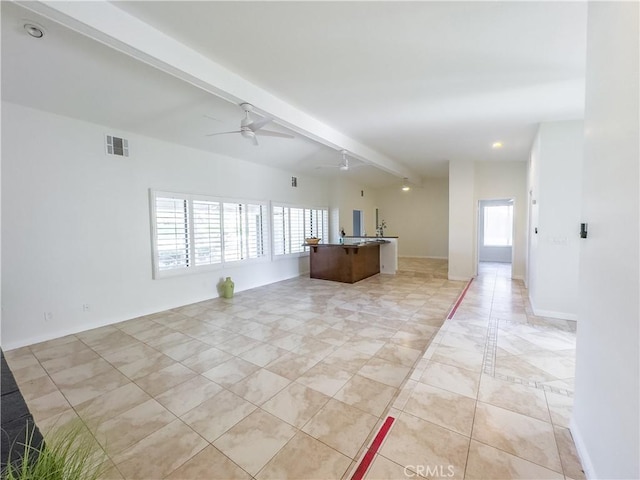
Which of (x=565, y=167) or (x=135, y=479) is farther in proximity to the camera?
(x=565, y=167)

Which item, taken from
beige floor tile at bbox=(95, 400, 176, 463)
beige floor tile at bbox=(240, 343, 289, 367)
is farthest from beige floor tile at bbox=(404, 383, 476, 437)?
beige floor tile at bbox=(95, 400, 176, 463)

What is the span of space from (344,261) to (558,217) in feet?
13.5

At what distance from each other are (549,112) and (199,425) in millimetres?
5448

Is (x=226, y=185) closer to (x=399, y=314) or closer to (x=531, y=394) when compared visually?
(x=399, y=314)

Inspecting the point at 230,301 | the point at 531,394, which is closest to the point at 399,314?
the point at 531,394

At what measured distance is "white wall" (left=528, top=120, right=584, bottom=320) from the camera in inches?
155

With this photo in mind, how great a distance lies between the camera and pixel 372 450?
1.73m

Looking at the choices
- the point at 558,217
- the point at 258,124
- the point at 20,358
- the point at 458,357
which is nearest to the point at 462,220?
the point at 558,217

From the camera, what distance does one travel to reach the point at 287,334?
3705 mm

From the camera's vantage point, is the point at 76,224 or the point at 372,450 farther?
the point at 76,224

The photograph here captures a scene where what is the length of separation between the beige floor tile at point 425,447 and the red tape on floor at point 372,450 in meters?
0.03

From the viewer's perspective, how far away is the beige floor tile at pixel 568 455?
1.53m

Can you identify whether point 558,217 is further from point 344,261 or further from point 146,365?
point 146,365

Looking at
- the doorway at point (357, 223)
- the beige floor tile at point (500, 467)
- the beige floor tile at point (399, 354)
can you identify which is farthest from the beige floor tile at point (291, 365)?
the doorway at point (357, 223)
